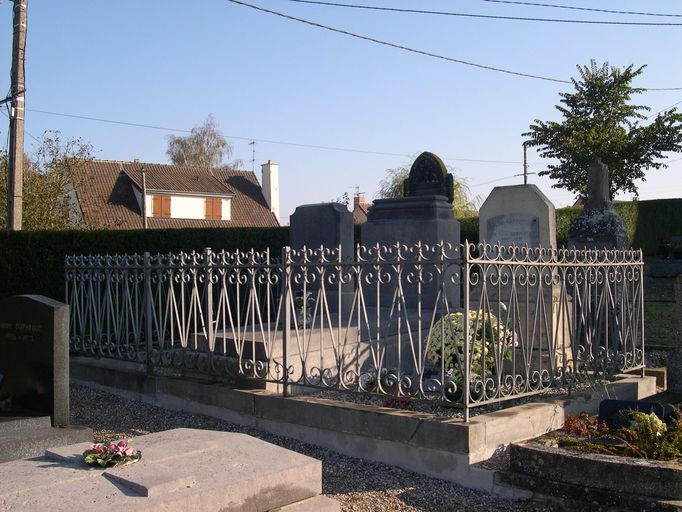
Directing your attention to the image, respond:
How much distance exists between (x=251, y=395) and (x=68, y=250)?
520 cm

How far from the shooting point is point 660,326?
479 inches

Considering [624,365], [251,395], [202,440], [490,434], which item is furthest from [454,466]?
[624,365]

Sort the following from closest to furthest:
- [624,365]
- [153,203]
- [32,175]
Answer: [624,365]
[32,175]
[153,203]

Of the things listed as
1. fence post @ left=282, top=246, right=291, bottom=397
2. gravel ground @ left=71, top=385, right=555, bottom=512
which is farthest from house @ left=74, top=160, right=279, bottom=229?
fence post @ left=282, top=246, right=291, bottom=397

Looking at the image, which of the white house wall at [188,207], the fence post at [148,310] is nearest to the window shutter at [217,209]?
the white house wall at [188,207]

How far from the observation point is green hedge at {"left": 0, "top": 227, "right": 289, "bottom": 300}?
9664mm

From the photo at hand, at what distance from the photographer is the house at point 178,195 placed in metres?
32.7

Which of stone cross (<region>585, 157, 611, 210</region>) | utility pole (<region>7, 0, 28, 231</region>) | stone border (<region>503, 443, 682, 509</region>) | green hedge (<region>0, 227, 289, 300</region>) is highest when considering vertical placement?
utility pole (<region>7, 0, 28, 231</region>)

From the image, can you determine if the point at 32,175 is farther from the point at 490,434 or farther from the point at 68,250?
the point at 490,434

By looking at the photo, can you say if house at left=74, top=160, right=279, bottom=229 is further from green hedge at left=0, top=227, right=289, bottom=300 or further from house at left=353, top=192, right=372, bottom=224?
green hedge at left=0, top=227, right=289, bottom=300

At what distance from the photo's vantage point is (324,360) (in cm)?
679

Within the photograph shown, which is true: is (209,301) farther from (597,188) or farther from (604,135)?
(604,135)

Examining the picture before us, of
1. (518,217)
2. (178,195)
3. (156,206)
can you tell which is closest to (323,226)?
(518,217)

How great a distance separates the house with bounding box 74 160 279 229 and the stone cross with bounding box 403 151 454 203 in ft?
68.0
